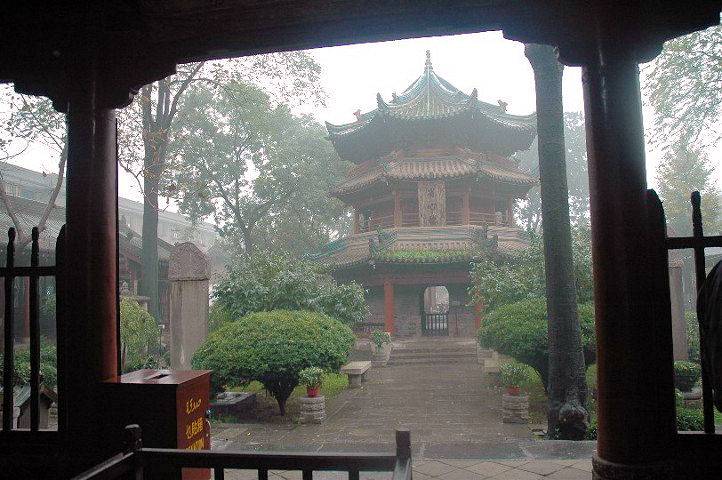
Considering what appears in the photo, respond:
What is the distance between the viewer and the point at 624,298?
8.81 feet

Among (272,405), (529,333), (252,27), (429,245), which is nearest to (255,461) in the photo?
(252,27)

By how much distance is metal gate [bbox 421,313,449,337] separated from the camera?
18609mm

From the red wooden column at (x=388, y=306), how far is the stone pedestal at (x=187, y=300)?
886 cm

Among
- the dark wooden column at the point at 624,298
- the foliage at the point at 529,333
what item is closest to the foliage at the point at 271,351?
the foliage at the point at 529,333

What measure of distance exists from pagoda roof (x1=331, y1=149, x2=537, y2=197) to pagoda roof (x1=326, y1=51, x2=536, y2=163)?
0.67 m

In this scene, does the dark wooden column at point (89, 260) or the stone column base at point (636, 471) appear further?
the dark wooden column at point (89, 260)

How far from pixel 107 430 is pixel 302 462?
6.02 feet

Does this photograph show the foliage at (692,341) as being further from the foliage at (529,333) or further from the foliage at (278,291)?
the foliage at (278,291)

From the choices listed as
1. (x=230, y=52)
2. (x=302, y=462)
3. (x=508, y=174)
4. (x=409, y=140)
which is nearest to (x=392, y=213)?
(x=409, y=140)

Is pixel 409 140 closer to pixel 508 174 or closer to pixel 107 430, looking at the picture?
pixel 508 174

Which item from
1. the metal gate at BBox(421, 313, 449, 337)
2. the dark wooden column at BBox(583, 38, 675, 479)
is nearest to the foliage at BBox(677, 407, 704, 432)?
the dark wooden column at BBox(583, 38, 675, 479)

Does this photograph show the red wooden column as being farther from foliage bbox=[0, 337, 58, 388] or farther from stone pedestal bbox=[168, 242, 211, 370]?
foliage bbox=[0, 337, 58, 388]

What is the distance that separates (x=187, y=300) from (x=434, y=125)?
11.9 meters

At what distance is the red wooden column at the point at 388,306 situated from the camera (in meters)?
17.6
